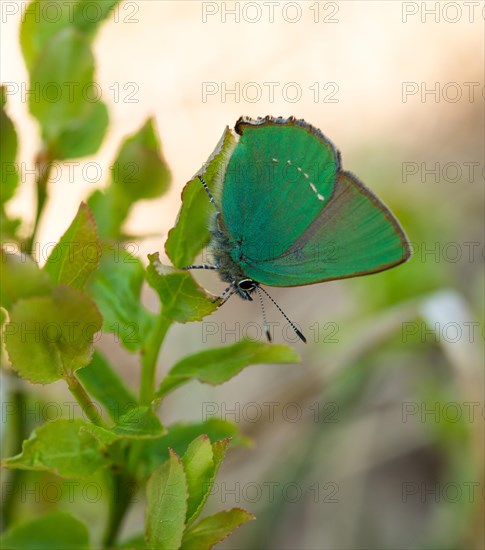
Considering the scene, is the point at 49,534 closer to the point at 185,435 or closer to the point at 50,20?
the point at 185,435

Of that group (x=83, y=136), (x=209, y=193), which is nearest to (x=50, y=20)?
(x=83, y=136)

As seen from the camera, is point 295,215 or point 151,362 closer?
point 151,362

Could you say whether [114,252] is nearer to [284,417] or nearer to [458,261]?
[284,417]

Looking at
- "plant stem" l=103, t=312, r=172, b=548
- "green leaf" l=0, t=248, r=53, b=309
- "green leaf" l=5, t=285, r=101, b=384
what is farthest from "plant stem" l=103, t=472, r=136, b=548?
"green leaf" l=0, t=248, r=53, b=309

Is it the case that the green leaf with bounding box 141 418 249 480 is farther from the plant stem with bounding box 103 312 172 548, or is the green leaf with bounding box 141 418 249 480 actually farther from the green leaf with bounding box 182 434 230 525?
the green leaf with bounding box 182 434 230 525

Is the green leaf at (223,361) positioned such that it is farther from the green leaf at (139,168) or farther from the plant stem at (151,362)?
the green leaf at (139,168)

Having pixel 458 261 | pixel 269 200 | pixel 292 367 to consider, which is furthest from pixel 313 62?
pixel 269 200

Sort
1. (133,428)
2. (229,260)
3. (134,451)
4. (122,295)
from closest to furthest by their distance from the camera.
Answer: (133,428), (134,451), (122,295), (229,260)
